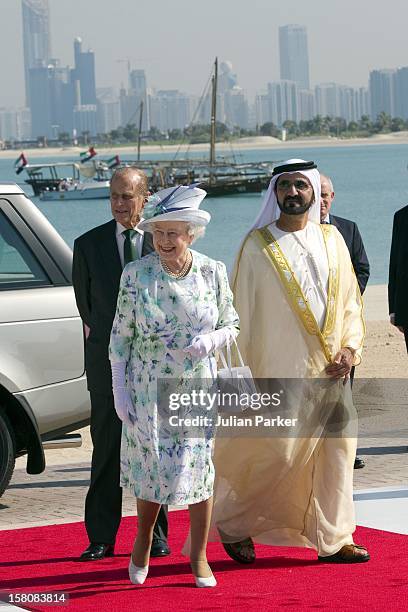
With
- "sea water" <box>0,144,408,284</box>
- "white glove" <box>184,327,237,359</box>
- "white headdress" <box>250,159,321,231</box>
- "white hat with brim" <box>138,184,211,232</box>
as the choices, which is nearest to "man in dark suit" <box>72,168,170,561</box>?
"white headdress" <box>250,159,321,231</box>

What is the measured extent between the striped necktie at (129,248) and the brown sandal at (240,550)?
4.63 ft

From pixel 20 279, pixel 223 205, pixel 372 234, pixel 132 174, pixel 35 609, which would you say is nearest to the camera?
pixel 35 609

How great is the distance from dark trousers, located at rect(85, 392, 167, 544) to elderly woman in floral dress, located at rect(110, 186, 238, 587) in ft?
2.10

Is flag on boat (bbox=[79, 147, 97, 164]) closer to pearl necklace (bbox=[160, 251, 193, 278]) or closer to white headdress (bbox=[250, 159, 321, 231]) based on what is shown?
white headdress (bbox=[250, 159, 321, 231])

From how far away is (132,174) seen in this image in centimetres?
674

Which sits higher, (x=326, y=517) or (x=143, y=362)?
(x=143, y=362)

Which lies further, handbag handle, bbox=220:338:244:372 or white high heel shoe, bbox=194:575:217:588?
handbag handle, bbox=220:338:244:372

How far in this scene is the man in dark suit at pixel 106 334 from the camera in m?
6.71

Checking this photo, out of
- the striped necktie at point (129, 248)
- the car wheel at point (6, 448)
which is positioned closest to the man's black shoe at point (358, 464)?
the car wheel at point (6, 448)

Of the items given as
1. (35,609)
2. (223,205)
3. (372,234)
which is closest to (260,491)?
(35,609)

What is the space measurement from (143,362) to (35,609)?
110 centimetres

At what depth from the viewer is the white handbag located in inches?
242

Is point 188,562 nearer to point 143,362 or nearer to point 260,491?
point 260,491

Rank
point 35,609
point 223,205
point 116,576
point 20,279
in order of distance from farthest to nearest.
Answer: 1. point 223,205
2. point 20,279
3. point 116,576
4. point 35,609
